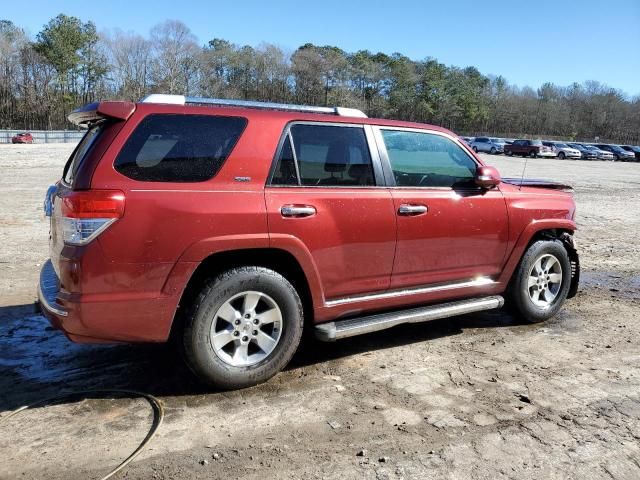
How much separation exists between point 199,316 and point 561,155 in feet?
192

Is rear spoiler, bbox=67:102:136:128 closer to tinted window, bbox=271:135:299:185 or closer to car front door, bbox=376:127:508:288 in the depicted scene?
tinted window, bbox=271:135:299:185

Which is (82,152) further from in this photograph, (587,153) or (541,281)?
(587,153)

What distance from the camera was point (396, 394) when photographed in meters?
3.91

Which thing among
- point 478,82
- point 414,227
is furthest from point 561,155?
point 478,82

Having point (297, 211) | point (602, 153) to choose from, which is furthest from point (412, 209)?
point (602, 153)

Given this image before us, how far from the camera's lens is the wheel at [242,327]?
3684mm

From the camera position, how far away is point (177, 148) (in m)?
3.65

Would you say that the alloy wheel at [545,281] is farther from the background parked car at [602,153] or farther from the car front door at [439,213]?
the background parked car at [602,153]

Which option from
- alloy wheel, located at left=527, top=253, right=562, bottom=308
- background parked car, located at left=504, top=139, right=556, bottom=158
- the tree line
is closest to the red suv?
alloy wheel, located at left=527, top=253, right=562, bottom=308

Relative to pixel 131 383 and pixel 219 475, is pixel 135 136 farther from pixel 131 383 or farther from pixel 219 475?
pixel 219 475

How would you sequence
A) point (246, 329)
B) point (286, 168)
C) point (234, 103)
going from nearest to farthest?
point (246, 329) < point (286, 168) < point (234, 103)

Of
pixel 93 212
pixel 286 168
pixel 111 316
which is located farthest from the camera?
pixel 286 168

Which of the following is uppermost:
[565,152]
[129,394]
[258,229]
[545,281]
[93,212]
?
[565,152]

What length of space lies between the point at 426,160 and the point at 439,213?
510 millimetres
